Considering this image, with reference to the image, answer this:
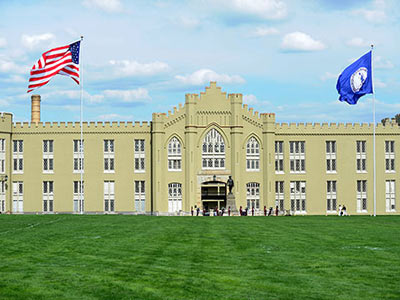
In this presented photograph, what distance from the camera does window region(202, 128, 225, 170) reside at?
7331 centimetres

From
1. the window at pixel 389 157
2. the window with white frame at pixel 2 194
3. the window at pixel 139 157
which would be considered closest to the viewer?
the window with white frame at pixel 2 194

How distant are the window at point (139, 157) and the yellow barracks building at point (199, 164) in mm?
113

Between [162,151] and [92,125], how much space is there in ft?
28.2

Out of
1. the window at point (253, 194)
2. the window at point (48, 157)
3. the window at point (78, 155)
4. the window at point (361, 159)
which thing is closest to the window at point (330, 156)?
the window at point (361, 159)

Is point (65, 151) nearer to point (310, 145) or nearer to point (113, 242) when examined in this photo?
point (310, 145)

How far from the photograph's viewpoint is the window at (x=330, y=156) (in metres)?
75.5

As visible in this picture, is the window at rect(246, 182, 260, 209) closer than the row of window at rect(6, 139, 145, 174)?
Yes

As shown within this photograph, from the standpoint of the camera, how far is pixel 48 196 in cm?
7431

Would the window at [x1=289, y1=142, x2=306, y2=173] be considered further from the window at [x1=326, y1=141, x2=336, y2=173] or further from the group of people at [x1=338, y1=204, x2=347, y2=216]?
the group of people at [x1=338, y1=204, x2=347, y2=216]

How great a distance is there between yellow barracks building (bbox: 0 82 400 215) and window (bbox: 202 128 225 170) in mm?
112

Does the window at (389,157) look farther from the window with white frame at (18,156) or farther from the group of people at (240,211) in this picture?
the window with white frame at (18,156)

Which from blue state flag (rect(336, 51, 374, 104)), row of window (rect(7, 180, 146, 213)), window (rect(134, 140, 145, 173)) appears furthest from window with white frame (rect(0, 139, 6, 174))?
blue state flag (rect(336, 51, 374, 104))

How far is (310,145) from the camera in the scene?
75438mm

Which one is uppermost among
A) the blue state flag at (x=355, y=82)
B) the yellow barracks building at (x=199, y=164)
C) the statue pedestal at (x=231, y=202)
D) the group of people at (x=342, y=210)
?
the blue state flag at (x=355, y=82)
